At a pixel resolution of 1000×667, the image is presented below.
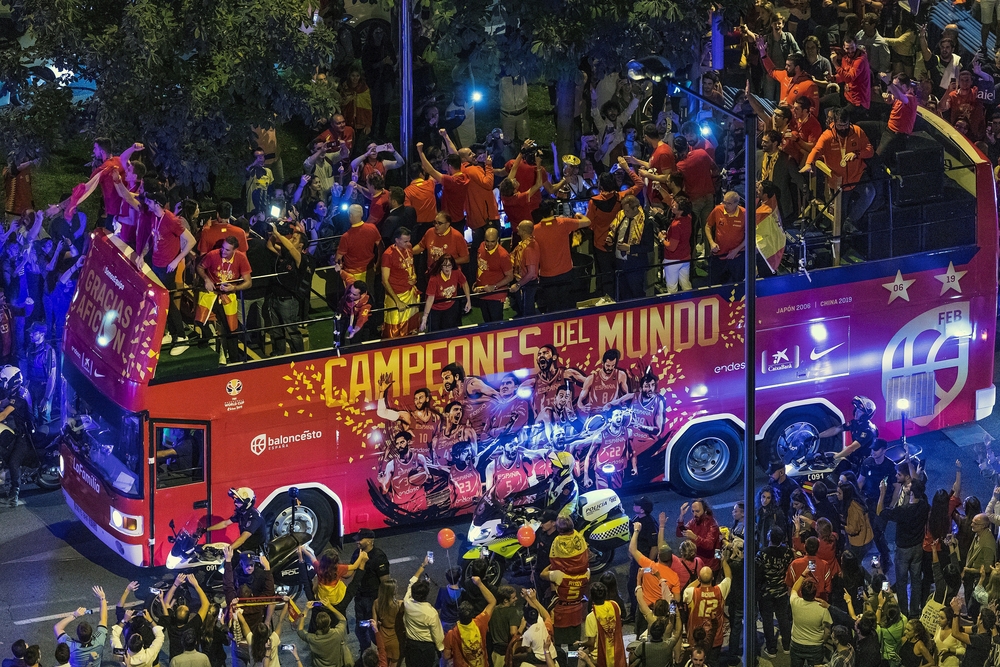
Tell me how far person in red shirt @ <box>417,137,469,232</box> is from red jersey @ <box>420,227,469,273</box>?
96 centimetres

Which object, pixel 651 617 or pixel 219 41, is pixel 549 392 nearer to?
pixel 651 617

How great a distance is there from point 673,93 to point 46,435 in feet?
30.0

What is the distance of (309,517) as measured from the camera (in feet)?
73.9

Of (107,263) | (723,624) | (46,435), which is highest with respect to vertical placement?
(107,263)

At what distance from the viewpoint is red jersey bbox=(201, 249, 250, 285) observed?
22.7 m

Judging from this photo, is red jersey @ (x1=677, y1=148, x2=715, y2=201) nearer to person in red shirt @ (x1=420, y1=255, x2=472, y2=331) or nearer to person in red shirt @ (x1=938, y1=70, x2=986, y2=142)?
person in red shirt @ (x1=420, y1=255, x2=472, y2=331)

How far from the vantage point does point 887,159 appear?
24.8 metres

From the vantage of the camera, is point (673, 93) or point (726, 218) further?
point (673, 93)

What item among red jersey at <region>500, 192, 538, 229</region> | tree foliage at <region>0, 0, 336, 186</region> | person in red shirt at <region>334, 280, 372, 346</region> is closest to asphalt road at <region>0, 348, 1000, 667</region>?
person in red shirt at <region>334, 280, 372, 346</region>

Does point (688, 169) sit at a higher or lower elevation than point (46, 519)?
higher

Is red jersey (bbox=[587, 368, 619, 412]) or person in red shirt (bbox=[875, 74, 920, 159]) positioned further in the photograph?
person in red shirt (bbox=[875, 74, 920, 159])

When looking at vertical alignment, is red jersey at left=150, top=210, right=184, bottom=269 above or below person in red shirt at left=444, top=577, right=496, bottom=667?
above

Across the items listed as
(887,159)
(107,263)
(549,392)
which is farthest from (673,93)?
(107,263)

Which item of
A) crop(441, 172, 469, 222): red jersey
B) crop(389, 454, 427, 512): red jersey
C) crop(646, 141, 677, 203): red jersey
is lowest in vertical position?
crop(389, 454, 427, 512): red jersey
